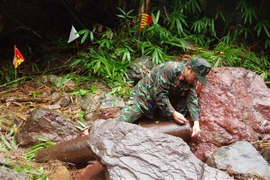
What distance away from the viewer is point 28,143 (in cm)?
501

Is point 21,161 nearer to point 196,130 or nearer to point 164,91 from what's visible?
point 164,91

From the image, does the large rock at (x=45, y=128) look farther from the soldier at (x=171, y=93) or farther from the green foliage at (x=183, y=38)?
the green foliage at (x=183, y=38)

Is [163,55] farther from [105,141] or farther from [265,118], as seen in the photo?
[105,141]

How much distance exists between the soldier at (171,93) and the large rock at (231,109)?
0.71 ft

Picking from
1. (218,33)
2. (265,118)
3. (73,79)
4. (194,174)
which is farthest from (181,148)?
(218,33)

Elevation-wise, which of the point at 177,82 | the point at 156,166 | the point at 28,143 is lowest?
the point at 28,143

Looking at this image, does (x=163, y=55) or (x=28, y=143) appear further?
(x=163, y=55)

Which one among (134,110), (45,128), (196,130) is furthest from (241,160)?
(45,128)

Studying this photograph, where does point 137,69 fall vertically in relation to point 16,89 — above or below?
above

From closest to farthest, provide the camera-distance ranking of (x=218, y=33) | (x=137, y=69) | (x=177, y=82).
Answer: (x=177, y=82) → (x=137, y=69) → (x=218, y=33)

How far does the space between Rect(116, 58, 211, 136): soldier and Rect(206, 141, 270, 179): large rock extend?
557 mm

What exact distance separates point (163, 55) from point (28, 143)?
2952 mm

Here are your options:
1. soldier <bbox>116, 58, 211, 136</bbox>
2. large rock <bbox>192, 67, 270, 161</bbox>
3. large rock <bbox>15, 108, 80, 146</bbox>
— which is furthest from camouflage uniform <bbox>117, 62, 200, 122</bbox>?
large rock <bbox>15, 108, 80, 146</bbox>

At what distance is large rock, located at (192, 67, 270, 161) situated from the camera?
4.68m
